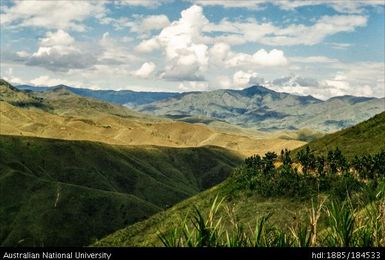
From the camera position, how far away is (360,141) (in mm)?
177875

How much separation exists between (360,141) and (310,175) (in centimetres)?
5152

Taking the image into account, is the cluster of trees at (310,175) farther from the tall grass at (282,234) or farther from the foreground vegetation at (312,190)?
the tall grass at (282,234)

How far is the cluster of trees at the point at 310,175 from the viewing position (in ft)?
412

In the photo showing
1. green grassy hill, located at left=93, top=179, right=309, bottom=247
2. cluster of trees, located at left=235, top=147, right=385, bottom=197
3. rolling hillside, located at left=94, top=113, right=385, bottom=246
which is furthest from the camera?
cluster of trees, located at left=235, top=147, right=385, bottom=197

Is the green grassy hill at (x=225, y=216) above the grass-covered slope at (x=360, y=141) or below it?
below

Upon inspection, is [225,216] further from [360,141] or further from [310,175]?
[360,141]

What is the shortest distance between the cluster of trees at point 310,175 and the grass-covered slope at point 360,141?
17.3 meters

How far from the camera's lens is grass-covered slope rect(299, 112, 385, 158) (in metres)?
163

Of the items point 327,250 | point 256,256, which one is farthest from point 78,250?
point 327,250

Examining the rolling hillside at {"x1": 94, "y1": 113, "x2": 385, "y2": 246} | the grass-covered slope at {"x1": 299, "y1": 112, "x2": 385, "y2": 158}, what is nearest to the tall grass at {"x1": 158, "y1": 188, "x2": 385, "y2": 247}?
the rolling hillside at {"x1": 94, "y1": 113, "x2": 385, "y2": 246}

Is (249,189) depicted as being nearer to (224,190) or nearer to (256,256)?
(224,190)

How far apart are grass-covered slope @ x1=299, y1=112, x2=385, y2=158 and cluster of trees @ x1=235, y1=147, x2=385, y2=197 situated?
17314mm

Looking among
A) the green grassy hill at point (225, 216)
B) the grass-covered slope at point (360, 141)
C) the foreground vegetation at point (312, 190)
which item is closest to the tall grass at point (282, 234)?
the foreground vegetation at point (312, 190)

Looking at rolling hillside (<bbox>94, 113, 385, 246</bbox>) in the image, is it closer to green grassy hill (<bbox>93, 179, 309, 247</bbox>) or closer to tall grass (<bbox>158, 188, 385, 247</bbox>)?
green grassy hill (<bbox>93, 179, 309, 247</bbox>)
